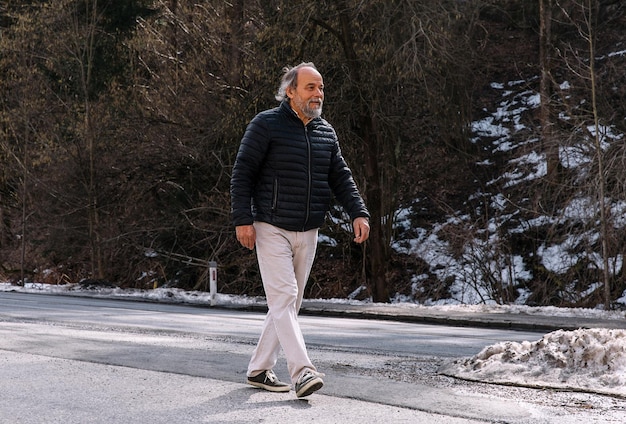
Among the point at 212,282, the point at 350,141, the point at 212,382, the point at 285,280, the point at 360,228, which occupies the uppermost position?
the point at 350,141

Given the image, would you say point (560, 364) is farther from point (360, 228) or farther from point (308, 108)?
point (308, 108)

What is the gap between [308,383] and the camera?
5.88 metres

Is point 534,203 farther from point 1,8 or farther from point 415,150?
point 1,8

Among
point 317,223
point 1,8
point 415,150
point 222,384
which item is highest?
point 1,8

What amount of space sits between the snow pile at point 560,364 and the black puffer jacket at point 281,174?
1947mm

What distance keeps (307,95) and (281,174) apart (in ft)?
1.83

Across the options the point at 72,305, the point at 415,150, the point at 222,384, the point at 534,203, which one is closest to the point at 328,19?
the point at 415,150

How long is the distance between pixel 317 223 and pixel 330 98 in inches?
639

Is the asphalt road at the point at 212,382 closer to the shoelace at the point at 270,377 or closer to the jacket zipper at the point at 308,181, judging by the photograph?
the shoelace at the point at 270,377

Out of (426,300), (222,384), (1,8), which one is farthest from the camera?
(1,8)

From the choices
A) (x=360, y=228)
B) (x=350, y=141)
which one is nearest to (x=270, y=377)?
(x=360, y=228)

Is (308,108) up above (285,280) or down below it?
above

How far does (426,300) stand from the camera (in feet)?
82.0

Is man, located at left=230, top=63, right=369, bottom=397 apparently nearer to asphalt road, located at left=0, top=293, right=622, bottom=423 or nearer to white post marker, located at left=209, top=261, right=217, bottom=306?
asphalt road, located at left=0, top=293, right=622, bottom=423
